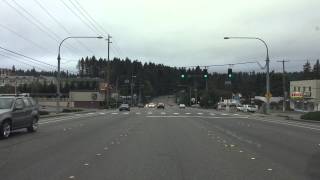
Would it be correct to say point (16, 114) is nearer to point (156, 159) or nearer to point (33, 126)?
point (33, 126)

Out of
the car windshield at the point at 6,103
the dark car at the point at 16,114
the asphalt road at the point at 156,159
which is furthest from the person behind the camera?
the car windshield at the point at 6,103

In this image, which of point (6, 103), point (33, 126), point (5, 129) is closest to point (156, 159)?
point (5, 129)

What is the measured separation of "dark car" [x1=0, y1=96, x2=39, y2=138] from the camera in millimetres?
20913

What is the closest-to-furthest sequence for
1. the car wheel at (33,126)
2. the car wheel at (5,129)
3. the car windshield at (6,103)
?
the car wheel at (5,129)
the car windshield at (6,103)
the car wheel at (33,126)

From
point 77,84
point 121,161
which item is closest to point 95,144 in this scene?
point 121,161

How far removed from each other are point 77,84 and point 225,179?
17307 centimetres

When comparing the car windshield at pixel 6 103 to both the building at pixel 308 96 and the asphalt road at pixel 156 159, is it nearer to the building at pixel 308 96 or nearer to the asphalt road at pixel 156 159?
the asphalt road at pixel 156 159

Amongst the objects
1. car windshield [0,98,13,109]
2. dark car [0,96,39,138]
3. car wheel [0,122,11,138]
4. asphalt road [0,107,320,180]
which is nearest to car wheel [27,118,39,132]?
dark car [0,96,39,138]

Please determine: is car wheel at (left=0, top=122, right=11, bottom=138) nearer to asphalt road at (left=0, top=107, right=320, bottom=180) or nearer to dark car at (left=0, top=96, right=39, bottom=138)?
dark car at (left=0, top=96, right=39, bottom=138)

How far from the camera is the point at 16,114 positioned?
22203mm

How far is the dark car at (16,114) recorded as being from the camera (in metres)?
20.9

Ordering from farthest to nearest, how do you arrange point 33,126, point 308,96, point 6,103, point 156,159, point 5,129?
1. point 308,96
2. point 33,126
3. point 6,103
4. point 5,129
5. point 156,159

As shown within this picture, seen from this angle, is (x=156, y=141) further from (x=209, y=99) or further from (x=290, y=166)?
(x=209, y=99)

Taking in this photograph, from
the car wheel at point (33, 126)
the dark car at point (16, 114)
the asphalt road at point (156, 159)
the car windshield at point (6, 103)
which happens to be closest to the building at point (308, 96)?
the car wheel at point (33, 126)
